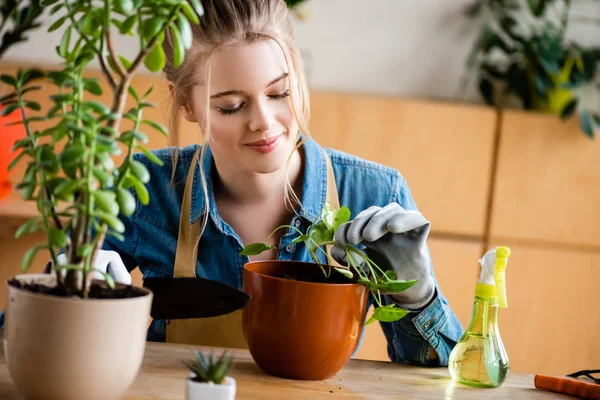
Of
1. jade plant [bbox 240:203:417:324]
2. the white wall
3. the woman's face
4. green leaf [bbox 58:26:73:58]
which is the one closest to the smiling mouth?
the woman's face

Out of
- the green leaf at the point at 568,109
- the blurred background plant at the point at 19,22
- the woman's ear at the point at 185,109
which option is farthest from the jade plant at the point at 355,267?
the green leaf at the point at 568,109

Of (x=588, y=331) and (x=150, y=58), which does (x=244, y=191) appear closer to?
(x=150, y=58)

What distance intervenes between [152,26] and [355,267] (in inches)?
16.7

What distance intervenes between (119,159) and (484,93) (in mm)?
1323

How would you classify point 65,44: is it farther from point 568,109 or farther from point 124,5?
point 568,109

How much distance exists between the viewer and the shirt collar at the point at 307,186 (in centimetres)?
142

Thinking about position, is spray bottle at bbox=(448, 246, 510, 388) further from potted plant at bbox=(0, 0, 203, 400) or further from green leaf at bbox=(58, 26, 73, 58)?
green leaf at bbox=(58, 26, 73, 58)

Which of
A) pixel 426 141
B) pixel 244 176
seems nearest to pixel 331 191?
pixel 244 176

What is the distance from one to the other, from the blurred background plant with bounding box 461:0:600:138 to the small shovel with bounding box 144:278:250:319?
1.87 meters

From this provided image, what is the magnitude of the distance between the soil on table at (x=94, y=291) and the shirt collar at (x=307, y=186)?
613mm

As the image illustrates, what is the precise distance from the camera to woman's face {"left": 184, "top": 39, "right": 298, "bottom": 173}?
128cm

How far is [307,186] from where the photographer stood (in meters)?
1.45

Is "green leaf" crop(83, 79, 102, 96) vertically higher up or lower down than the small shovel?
higher up

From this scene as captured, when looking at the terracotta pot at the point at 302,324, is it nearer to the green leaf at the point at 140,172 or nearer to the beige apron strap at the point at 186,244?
the green leaf at the point at 140,172
